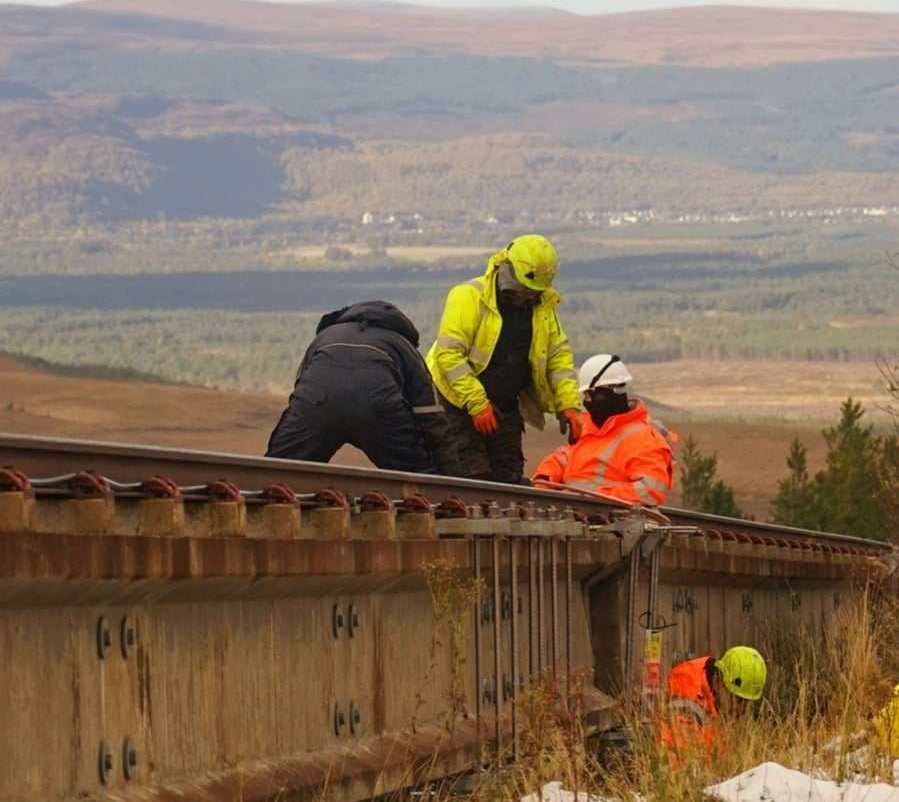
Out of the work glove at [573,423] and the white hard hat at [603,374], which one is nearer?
the white hard hat at [603,374]

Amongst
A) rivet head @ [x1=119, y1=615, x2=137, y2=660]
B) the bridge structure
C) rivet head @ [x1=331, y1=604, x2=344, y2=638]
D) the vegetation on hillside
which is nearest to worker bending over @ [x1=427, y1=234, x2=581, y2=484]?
the bridge structure

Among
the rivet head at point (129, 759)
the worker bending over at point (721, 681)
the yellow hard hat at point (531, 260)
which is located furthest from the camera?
the yellow hard hat at point (531, 260)

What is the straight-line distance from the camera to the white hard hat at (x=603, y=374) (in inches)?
535

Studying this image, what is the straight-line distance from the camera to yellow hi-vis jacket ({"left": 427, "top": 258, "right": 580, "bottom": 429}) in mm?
14070

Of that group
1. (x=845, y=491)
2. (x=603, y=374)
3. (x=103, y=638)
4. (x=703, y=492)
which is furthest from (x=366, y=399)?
(x=703, y=492)

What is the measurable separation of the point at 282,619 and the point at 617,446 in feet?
15.7

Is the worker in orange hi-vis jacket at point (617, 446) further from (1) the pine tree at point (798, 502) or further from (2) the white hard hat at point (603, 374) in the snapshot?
(1) the pine tree at point (798, 502)

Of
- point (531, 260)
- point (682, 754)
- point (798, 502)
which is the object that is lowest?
point (798, 502)

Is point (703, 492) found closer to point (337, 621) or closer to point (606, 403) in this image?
point (606, 403)

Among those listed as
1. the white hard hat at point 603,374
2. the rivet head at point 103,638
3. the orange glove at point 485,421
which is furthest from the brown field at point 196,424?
the rivet head at point 103,638

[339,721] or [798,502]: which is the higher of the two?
[339,721]

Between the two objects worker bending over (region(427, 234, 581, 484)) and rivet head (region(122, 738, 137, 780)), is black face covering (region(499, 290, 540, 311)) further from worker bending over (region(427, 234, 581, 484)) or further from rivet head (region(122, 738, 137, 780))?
rivet head (region(122, 738, 137, 780))

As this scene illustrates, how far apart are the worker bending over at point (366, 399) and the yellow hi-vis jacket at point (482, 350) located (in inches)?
52.3

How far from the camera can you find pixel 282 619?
8.98m
